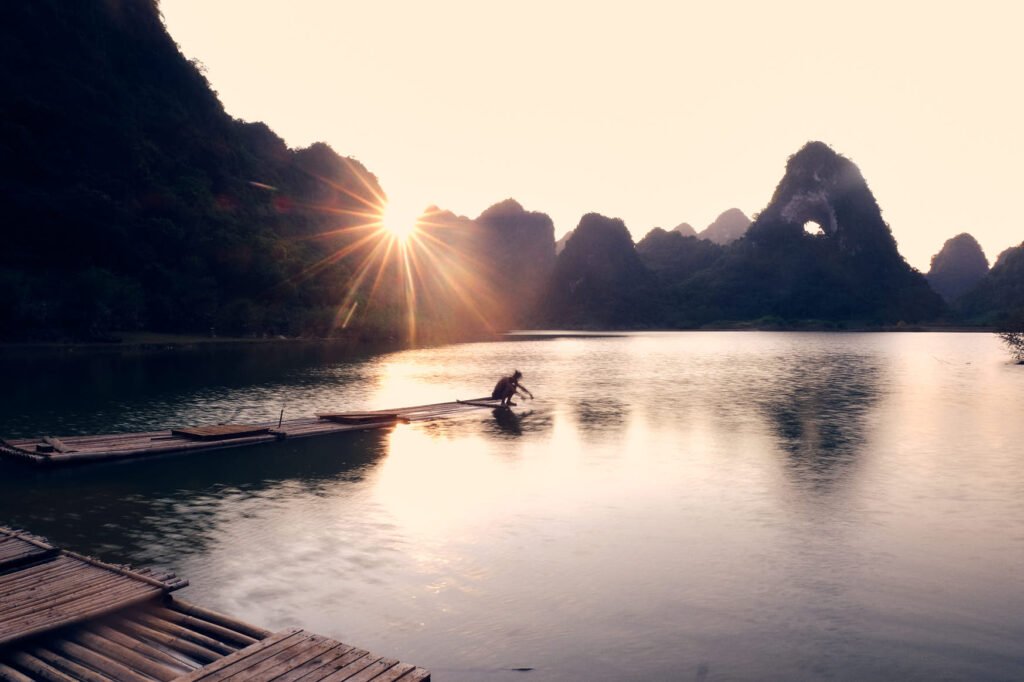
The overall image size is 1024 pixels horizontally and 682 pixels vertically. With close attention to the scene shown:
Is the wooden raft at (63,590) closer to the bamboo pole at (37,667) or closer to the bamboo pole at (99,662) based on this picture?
the bamboo pole at (37,667)

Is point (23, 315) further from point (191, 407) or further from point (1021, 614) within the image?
point (1021, 614)

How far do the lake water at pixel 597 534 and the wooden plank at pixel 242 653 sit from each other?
190 cm

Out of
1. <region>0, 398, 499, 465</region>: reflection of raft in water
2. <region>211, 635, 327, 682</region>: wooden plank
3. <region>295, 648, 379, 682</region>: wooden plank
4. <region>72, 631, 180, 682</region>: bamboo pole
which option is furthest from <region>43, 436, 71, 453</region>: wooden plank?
<region>295, 648, 379, 682</region>: wooden plank

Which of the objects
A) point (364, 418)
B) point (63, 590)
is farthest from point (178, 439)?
point (63, 590)

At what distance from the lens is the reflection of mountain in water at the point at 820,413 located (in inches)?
857

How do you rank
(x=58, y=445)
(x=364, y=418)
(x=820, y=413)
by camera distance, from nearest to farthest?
(x=58, y=445), (x=364, y=418), (x=820, y=413)

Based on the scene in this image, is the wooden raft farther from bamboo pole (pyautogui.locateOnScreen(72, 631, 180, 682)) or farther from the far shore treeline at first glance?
the far shore treeline

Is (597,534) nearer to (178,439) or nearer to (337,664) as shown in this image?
(337,664)

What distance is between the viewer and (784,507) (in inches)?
645

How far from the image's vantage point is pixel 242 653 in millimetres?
6844

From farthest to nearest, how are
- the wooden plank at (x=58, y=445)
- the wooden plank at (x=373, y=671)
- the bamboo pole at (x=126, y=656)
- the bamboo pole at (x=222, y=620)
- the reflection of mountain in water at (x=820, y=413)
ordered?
the reflection of mountain in water at (x=820, y=413) → the wooden plank at (x=58, y=445) → the bamboo pole at (x=222, y=620) → the bamboo pole at (x=126, y=656) → the wooden plank at (x=373, y=671)

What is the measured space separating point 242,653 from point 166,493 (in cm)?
1173

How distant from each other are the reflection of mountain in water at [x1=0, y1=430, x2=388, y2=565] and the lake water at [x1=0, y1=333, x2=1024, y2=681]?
92mm

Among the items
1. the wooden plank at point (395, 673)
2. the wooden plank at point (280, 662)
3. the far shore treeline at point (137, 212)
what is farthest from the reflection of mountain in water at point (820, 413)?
the far shore treeline at point (137, 212)
